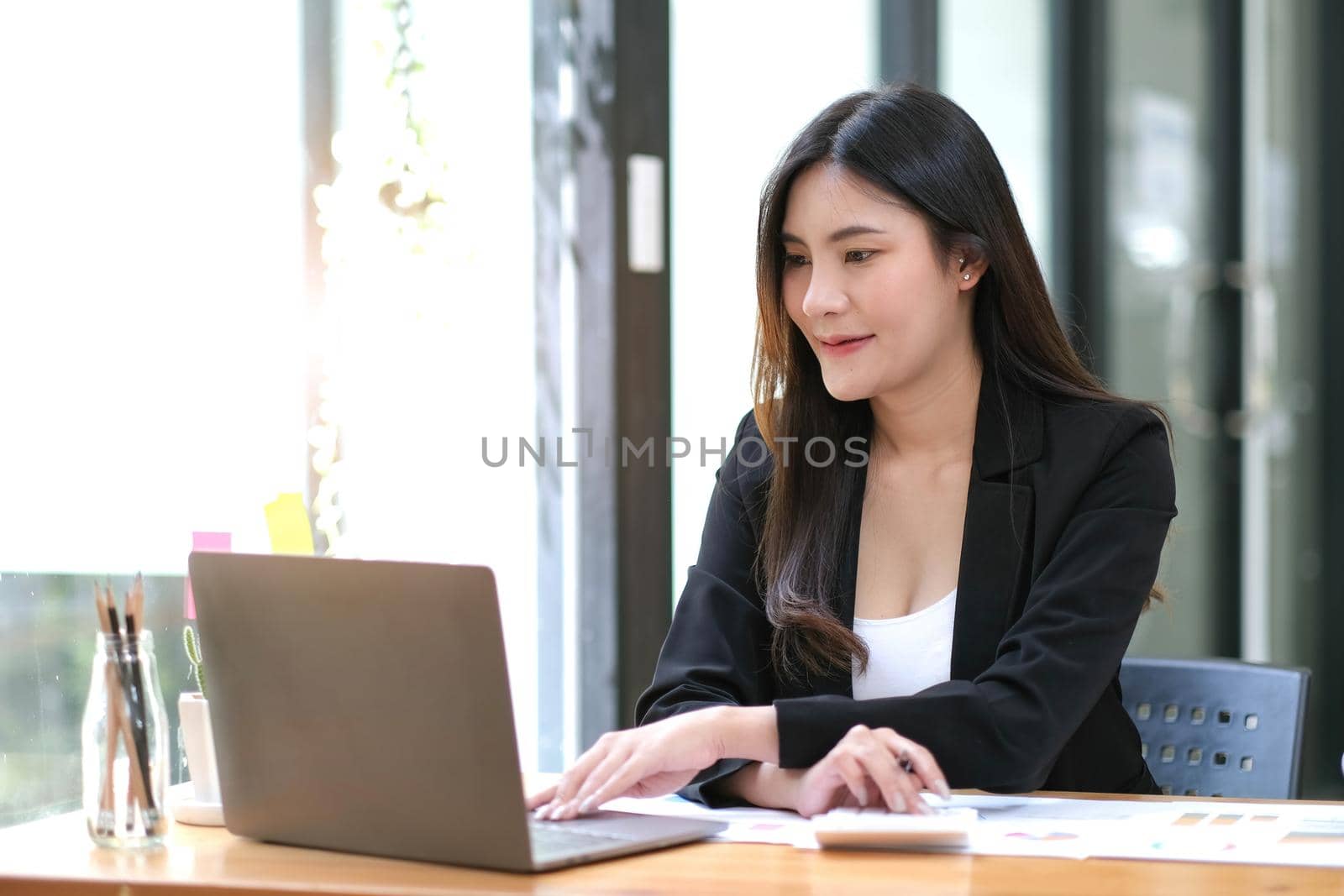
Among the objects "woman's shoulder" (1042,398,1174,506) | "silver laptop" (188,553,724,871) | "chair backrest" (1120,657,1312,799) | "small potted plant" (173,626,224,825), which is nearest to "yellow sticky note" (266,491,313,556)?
"small potted plant" (173,626,224,825)

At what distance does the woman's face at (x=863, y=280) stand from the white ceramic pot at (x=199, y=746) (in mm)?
772

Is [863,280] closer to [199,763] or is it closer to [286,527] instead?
[286,527]

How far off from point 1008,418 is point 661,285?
1.02 m

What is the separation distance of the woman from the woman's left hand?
163 mm

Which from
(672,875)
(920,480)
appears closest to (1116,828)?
(672,875)

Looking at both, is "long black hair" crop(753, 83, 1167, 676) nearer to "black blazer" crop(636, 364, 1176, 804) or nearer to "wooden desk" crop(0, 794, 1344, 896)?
"black blazer" crop(636, 364, 1176, 804)

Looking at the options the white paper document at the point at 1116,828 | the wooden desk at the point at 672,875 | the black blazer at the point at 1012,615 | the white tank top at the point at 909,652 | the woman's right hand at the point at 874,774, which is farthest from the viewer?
the white tank top at the point at 909,652

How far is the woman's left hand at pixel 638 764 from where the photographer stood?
→ 4.28 ft

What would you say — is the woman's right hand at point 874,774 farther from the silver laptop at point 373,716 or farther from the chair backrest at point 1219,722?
the chair backrest at point 1219,722

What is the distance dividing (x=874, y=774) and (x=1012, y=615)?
1.51ft

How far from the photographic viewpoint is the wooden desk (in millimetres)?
1066

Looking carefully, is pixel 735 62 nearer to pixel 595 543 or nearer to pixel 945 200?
pixel 595 543

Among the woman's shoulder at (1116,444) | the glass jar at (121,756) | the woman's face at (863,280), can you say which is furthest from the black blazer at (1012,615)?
the glass jar at (121,756)

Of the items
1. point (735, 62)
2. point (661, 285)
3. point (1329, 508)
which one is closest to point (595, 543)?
point (661, 285)
